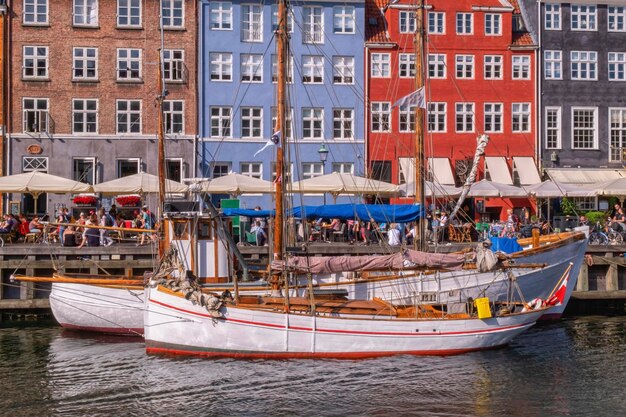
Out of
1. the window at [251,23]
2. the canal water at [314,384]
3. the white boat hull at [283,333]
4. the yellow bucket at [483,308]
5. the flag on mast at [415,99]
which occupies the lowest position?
the canal water at [314,384]

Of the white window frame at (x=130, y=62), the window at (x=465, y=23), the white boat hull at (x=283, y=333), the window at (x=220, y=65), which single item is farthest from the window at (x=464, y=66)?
the white boat hull at (x=283, y=333)

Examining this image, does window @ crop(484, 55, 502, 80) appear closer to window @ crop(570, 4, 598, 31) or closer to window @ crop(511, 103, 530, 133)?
window @ crop(511, 103, 530, 133)

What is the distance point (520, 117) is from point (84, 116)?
23669 mm

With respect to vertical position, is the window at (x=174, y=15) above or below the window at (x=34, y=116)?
above

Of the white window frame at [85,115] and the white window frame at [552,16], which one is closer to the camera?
the white window frame at [85,115]

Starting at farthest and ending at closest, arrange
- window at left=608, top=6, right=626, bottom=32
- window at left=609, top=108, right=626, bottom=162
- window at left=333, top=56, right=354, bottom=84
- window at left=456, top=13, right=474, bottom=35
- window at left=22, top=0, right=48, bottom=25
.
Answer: window at left=608, top=6, right=626, bottom=32
window at left=609, top=108, right=626, bottom=162
window at left=456, top=13, right=474, bottom=35
window at left=333, top=56, right=354, bottom=84
window at left=22, top=0, right=48, bottom=25

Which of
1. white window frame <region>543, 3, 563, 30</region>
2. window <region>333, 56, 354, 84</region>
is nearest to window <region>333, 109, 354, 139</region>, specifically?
window <region>333, 56, 354, 84</region>

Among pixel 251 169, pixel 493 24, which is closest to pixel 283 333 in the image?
pixel 251 169

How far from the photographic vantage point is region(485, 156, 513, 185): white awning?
50.3m

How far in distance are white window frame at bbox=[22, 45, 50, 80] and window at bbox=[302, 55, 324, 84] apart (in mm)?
13532

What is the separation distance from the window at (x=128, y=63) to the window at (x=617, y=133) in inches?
1030

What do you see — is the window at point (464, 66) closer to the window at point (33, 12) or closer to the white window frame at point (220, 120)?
the white window frame at point (220, 120)

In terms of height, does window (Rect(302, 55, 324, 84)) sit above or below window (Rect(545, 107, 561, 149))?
above

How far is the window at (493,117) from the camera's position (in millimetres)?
52250
